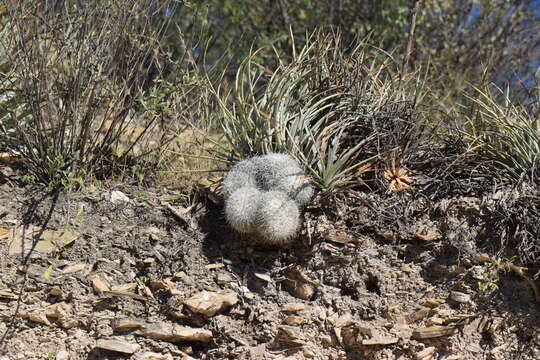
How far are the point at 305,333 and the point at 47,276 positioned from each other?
167 cm

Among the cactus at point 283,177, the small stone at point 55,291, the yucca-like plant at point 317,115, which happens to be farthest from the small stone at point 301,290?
the small stone at point 55,291

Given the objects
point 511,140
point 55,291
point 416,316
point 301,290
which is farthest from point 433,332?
point 55,291

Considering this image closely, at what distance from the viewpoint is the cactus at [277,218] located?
13.6 feet

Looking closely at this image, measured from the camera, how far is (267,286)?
429cm

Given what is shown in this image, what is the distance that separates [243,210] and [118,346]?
3.71 ft

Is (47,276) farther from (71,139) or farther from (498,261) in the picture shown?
(498,261)

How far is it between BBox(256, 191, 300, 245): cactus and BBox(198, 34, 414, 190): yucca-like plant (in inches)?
12.4

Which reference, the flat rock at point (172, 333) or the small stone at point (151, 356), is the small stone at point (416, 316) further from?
the small stone at point (151, 356)

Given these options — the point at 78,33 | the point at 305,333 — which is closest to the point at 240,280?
the point at 305,333

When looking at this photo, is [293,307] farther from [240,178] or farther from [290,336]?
[240,178]

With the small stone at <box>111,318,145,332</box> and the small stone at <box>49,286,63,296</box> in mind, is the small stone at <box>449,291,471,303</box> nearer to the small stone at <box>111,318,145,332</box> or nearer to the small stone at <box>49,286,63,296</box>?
the small stone at <box>111,318,145,332</box>

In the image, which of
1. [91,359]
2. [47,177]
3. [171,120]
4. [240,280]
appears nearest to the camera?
[91,359]

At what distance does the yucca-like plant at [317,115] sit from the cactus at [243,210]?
45 cm

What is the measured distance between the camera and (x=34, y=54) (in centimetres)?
455
